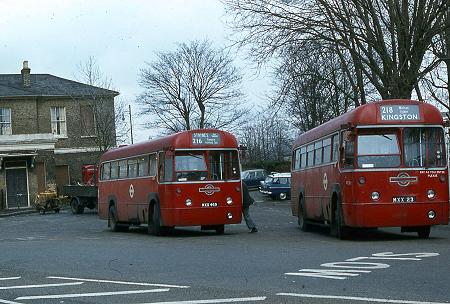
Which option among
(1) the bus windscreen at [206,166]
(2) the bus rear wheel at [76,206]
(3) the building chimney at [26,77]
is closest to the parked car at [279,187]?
(2) the bus rear wheel at [76,206]

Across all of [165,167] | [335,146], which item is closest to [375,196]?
[335,146]

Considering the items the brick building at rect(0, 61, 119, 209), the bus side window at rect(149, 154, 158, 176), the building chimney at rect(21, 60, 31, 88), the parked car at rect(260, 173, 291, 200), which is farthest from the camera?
the building chimney at rect(21, 60, 31, 88)

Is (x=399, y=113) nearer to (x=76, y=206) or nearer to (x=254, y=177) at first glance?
(x=76, y=206)

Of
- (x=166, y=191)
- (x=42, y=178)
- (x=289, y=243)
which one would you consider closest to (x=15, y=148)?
(x=42, y=178)

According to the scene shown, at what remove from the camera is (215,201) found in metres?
22.7

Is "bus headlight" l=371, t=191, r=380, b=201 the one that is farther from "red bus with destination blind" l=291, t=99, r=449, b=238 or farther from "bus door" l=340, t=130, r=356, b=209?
"bus door" l=340, t=130, r=356, b=209

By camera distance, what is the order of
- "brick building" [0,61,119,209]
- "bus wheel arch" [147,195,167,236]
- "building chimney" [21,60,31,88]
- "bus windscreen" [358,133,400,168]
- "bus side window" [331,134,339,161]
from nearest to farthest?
"bus windscreen" [358,133,400,168] < "bus side window" [331,134,339,161] < "bus wheel arch" [147,195,167,236] < "brick building" [0,61,119,209] < "building chimney" [21,60,31,88]

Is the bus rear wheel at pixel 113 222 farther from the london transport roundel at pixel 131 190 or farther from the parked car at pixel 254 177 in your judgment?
the parked car at pixel 254 177

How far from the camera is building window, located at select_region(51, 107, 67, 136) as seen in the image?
61031 mm

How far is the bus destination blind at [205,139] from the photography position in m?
22.8

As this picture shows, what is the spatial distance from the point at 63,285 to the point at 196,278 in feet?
6.38

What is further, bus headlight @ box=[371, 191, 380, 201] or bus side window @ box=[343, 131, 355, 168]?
bus side window @ box=[343, 131, 355, 168]

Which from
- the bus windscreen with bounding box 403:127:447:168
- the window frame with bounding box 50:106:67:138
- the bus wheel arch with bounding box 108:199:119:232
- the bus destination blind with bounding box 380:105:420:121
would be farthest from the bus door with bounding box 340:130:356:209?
the window frame with bounding box 50:106:67:138

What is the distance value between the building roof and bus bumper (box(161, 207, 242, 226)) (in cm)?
3776
